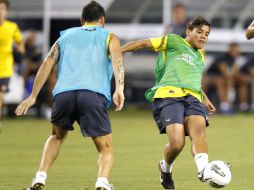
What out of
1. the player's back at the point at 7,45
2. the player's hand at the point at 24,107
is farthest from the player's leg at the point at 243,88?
the player's hand at the point at 24,107

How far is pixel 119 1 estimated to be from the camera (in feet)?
94.3

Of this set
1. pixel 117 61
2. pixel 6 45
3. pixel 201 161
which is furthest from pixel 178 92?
pixel 6 45

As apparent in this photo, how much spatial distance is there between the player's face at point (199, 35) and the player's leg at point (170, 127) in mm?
743

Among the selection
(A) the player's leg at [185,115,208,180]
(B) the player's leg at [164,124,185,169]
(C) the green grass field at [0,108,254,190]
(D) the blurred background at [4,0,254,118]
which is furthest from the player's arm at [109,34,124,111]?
(D) the blurred background at [4,0,254,118]

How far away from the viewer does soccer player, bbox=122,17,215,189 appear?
11539mm

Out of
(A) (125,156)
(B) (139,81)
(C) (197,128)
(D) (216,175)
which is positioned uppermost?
(C) (197,128)

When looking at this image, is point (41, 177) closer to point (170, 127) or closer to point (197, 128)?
point (170, 127)

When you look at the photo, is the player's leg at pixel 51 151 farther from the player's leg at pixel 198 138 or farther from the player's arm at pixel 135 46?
the player's leg at pixel 198 138

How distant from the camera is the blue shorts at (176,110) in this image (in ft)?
38.1

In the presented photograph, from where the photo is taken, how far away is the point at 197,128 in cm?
1151

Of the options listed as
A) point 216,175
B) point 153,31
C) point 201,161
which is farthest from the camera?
point 153,31

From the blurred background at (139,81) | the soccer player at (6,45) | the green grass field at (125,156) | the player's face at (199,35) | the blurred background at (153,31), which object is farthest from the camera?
the blurred background at (153,31)

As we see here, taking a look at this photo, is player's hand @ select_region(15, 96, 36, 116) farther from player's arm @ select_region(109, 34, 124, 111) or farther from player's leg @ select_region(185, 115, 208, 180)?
player's leg @ select_region(185, 115, 208, 180)

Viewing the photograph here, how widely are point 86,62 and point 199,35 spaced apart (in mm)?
1751
